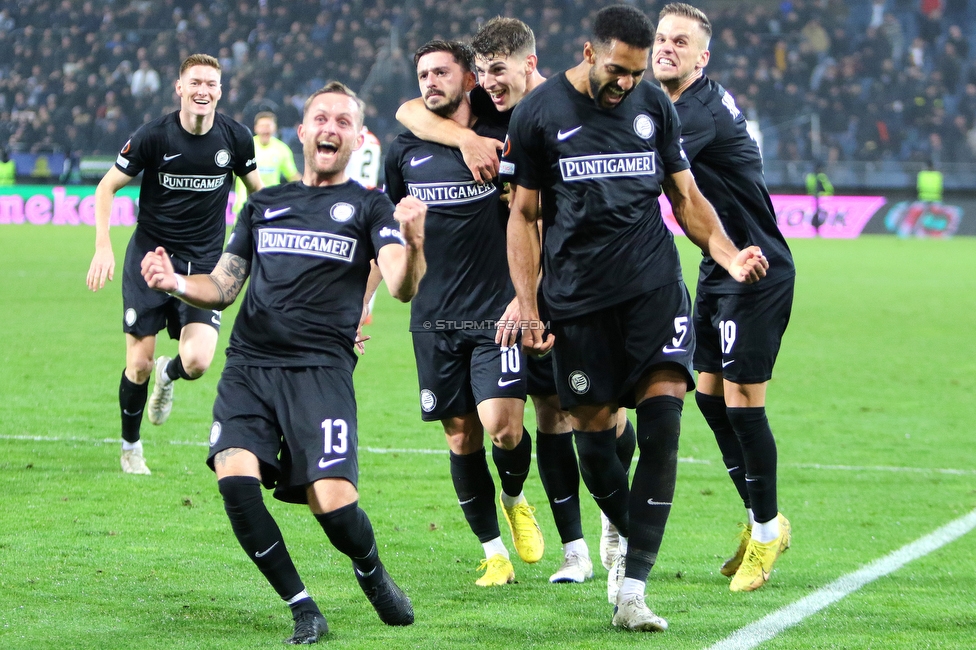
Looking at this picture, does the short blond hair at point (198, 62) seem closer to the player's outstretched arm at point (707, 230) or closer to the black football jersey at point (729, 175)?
the black football jersey at point (729, 175)

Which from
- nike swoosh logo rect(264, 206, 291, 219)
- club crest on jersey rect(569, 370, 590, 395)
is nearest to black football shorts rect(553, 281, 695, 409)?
club crest on jersey rect(569, 370, 590, 395)

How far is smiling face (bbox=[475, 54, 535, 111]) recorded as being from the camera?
5102 millimetres

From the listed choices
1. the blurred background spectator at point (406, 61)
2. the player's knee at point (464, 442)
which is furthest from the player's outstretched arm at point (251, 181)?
the blurred background spectator at point (406, 61)

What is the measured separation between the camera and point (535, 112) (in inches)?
176

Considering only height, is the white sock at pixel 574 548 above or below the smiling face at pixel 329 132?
below

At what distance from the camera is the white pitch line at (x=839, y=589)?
4.21 m

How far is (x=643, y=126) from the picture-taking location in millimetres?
4477

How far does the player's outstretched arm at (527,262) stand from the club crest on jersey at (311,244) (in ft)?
2.09

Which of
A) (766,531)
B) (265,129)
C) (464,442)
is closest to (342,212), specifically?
(464,442)

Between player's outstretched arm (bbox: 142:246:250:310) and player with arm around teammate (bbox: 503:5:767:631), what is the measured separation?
102cm

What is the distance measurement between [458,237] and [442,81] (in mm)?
662

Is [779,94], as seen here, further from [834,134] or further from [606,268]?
[606,268]

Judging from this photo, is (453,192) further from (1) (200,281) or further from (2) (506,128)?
(1) (200,281)

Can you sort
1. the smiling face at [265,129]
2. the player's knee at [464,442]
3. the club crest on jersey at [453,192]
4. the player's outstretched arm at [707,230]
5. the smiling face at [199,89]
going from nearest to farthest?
1. the player's outstretched arm at [707,230]
2. the club crest on jersey at [453,192]
3. the player's knee at [464,442]
4. the smiling face at [199,89]
5. the smiling face at [265,129]
